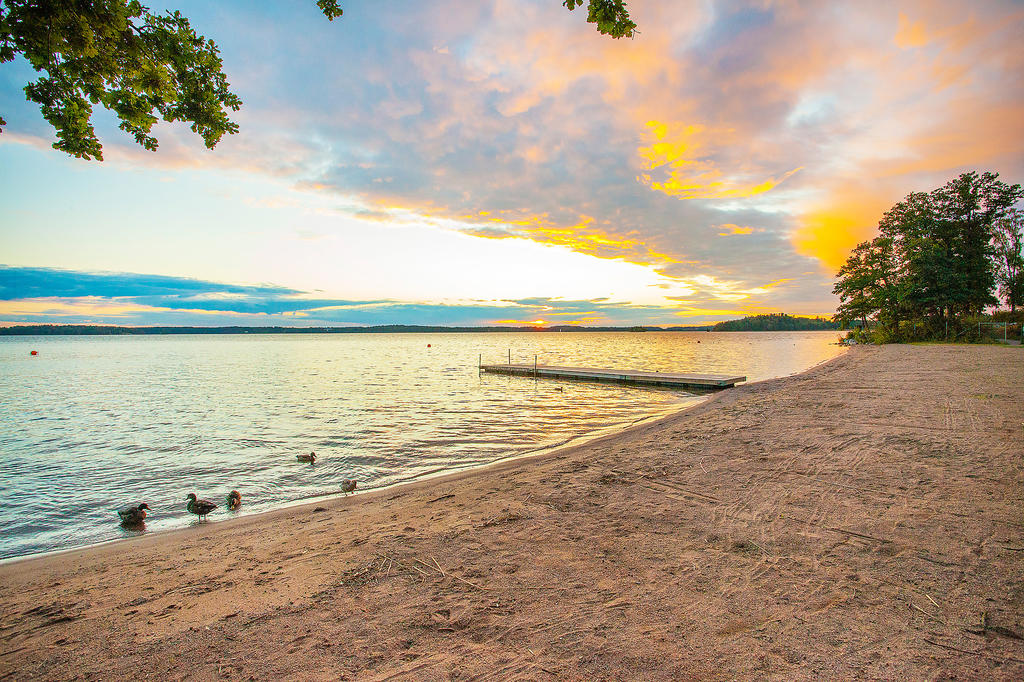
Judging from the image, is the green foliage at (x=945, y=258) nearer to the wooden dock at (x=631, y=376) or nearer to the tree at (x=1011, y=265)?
the tree at (x=1011, y=265)

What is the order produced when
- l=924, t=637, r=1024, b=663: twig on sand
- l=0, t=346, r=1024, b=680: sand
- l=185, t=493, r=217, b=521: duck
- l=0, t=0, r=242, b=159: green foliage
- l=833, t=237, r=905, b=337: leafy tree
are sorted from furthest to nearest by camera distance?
l=833, t=237, r=905, b=337: leafy tree → l=185, t=493, r=217, b=521: duck → l=0, t=0, r=242, b=159: green foliage → l=0, t=346, r=1024, b=680: sand → l=924, t=637, r=1024, b=663: twig on sand

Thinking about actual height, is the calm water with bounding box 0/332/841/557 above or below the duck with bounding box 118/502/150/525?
below

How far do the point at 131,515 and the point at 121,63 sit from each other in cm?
723

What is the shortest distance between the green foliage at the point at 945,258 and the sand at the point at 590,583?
4651 centimetres

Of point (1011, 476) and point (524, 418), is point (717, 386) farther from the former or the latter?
point (1011, 476)

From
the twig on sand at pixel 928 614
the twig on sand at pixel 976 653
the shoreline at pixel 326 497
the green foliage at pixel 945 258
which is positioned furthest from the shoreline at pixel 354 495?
the green foliage at pixel 945 258

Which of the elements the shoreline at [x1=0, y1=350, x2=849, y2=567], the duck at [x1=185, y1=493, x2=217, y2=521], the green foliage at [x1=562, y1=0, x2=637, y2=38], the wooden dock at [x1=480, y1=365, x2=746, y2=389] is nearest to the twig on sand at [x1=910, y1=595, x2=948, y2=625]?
the green foliage at [x1=562, y1=0, x2=637, y2=38]

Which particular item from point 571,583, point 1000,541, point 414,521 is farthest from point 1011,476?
point 414,521

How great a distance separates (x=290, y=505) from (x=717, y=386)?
21.6 meters

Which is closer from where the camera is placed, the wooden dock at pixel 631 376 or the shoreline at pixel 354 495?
the shoreline at pixel 354 495

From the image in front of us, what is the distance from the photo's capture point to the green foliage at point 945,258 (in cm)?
4122

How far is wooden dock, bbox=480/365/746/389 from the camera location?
79.2 ft

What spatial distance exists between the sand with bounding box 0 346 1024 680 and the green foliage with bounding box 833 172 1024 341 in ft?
153

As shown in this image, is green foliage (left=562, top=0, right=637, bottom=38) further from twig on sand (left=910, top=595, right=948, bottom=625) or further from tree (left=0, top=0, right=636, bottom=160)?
twig on sand (left=910, top=595, right=948, bottom=625)
